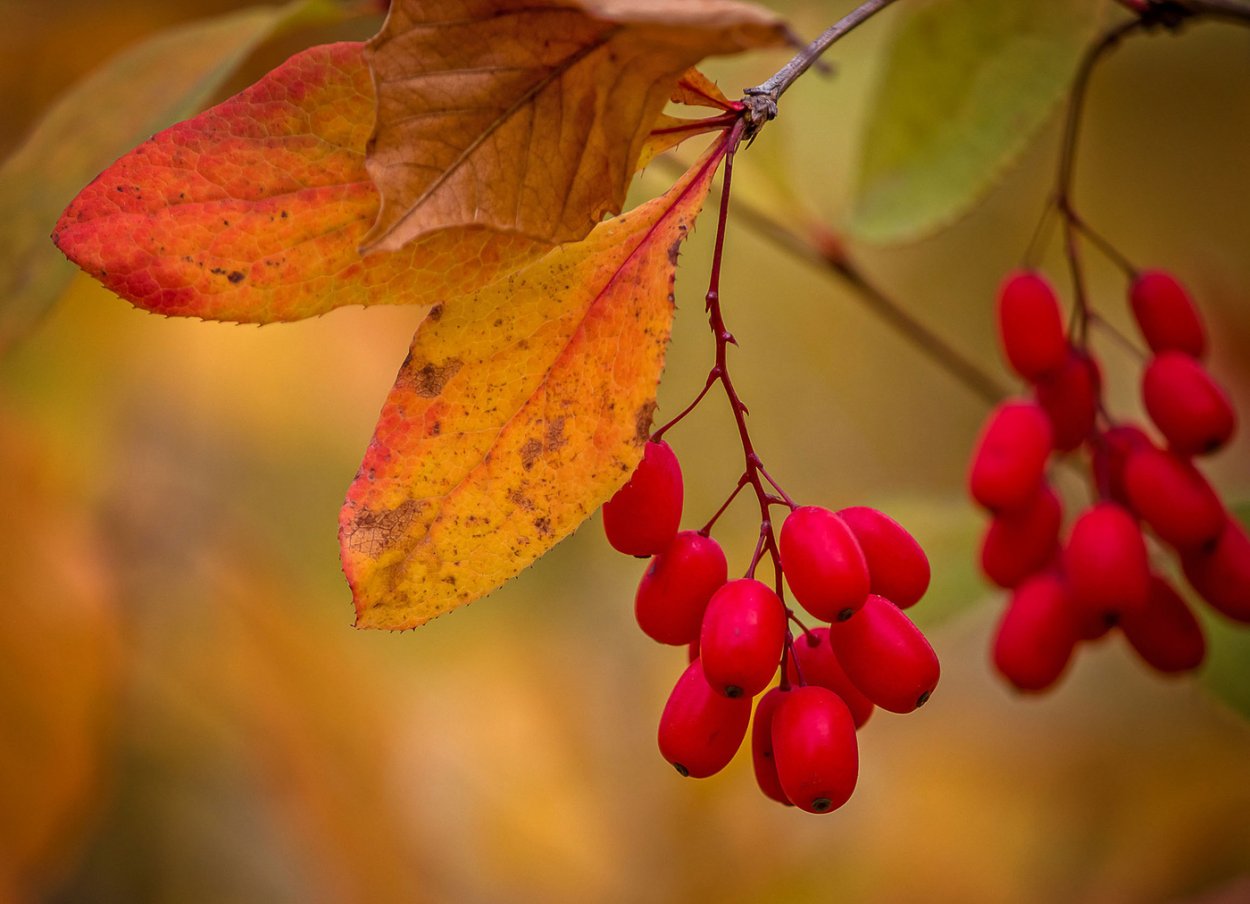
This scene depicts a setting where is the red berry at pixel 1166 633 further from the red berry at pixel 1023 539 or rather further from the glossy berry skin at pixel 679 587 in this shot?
the glossy berry skin at pixel 679 587

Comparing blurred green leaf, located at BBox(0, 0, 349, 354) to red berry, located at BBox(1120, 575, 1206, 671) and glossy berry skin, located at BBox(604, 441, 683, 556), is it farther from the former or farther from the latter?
red berry, located at BBox(1120, 575, 1206, 671)

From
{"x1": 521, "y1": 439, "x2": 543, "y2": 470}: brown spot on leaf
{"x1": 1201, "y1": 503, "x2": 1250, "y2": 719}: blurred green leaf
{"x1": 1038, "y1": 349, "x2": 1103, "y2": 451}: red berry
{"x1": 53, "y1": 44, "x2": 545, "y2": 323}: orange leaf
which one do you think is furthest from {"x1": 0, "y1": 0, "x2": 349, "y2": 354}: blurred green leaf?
{"x1": 1201, "y1": 503, "x2": 1250, "y2": 719}: blurred green leaf

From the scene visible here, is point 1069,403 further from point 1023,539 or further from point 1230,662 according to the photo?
point 1230,662

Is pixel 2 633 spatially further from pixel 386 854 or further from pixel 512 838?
pixel 512 838

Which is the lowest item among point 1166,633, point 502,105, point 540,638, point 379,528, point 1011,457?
point 540,638

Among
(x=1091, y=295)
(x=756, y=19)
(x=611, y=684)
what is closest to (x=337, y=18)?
(x=756, y=19)

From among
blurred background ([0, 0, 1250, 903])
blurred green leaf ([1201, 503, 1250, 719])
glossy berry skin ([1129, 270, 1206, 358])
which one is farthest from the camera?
blurred background ([0, 0, 1250, 903])

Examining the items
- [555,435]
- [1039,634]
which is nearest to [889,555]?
[555,435]
